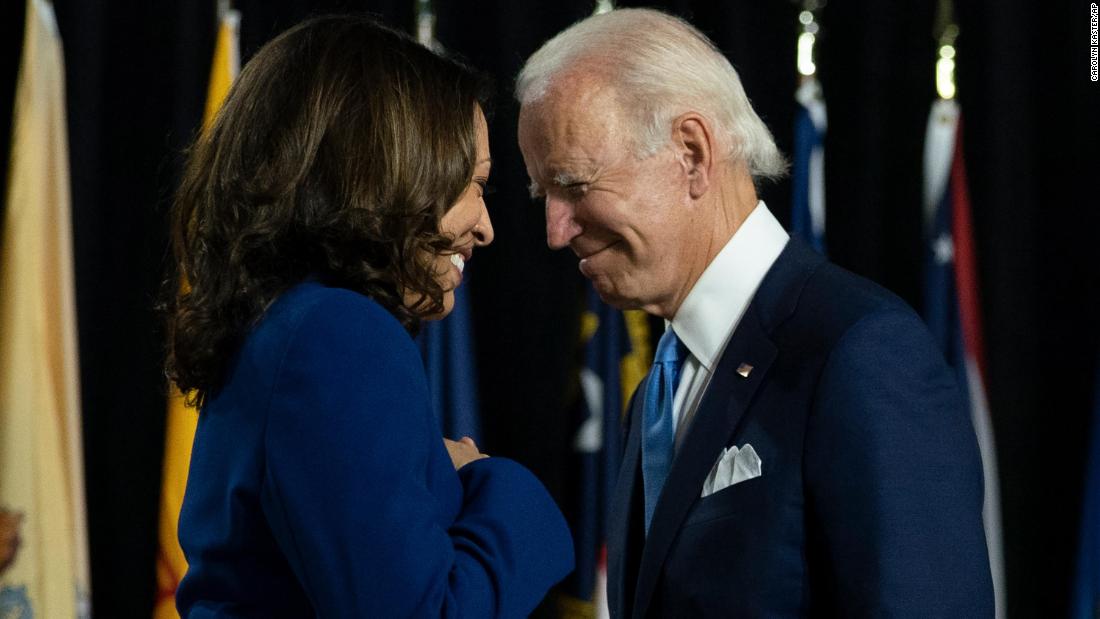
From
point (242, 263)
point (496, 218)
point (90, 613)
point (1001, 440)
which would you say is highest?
point (242, 263)

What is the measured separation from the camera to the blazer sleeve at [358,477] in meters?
1.04

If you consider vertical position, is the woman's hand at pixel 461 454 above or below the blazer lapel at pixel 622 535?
above

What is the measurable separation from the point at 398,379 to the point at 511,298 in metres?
1.86

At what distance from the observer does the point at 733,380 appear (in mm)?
1506

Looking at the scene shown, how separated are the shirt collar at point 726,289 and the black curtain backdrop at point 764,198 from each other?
1.21 meters

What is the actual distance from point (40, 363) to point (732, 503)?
2.04 meters

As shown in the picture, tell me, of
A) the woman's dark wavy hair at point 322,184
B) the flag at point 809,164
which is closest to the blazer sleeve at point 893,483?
the woman's dark wavy hair at point 322,184

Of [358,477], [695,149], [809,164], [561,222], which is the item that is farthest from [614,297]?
[809,164]

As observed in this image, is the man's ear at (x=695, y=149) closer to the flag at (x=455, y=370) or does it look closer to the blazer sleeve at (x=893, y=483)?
the blazer sleeve at (x=893, y=483)

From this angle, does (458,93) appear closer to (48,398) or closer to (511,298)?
(511,298)

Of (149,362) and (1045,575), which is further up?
(149,362)

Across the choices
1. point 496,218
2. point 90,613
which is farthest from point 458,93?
point 90,613

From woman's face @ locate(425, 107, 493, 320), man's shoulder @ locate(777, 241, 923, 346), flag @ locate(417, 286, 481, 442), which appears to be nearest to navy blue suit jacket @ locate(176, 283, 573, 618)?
woman's face @ locate(425, 107, 493, 320)

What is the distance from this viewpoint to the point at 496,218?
9.59 ft
